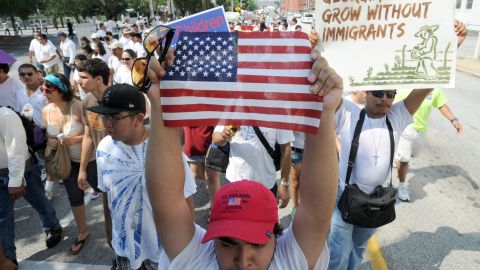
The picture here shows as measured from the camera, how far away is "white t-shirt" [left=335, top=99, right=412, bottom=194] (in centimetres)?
279

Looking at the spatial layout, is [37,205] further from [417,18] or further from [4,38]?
[4,38]

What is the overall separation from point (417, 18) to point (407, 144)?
313 centimetres

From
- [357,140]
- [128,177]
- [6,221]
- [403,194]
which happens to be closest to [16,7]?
[6,221]

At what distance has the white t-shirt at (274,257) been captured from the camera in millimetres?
1458

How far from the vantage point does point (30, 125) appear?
3479 mm

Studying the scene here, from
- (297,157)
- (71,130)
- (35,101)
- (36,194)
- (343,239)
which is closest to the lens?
(343,239)

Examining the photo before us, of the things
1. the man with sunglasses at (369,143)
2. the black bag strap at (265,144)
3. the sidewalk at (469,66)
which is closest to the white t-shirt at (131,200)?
the black bag strap at (265,144)

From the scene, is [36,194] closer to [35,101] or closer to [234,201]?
[35,101]

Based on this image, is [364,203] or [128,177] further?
[364,203]

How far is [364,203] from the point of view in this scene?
2.69 m

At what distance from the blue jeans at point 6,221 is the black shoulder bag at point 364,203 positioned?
3208mm

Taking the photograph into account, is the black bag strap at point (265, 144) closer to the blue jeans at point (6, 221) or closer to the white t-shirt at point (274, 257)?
the white t-shirt at point (274, 257)

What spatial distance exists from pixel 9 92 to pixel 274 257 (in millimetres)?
4987

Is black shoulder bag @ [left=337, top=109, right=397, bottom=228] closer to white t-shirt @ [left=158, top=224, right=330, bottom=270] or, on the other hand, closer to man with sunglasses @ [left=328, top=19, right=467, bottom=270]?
man with sunglasses @ [left=328, top=19, right=467, bottom=270]
